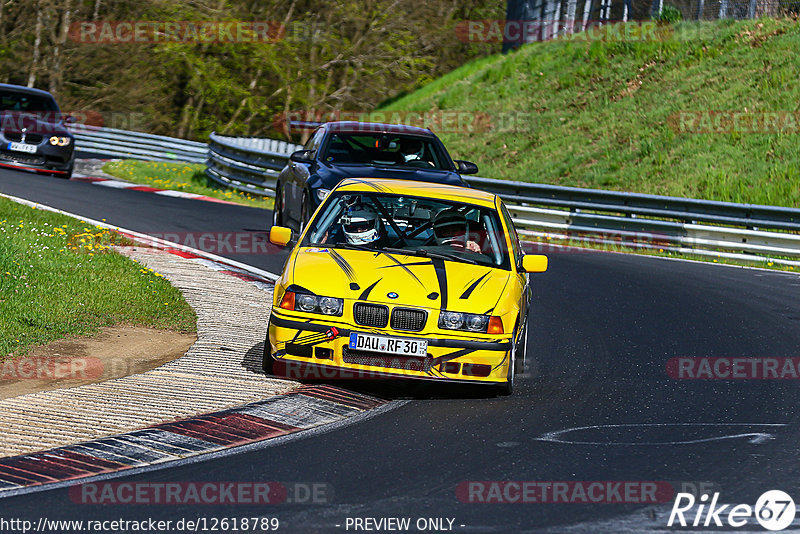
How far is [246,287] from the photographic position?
12.2 metres

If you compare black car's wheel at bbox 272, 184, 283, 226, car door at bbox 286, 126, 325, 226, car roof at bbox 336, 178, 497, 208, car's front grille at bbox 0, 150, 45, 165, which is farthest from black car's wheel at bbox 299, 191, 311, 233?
car's front grille at bbox 0, 150, 45, 165

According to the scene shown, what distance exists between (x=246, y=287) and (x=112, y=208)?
708 centimetres

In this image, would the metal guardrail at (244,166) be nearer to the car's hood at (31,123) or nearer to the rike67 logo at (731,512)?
the car's hood at (31,123)

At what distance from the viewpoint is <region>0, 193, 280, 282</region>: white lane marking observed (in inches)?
527

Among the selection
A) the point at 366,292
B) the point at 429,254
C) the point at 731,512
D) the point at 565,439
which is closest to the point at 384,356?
the point at 366,292

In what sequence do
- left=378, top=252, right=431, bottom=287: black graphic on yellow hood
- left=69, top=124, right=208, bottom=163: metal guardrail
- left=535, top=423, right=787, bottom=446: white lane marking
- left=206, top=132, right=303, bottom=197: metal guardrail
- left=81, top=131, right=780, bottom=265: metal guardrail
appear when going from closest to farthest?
1. left=535, top=423, right=787, bottom=446: white lane marking
2. left=378, top=252, right=431, bottom=287: black graphic on yellow hood
3. left=81, top=131, right=780, bottom=265: metal guardrail
4. left=206, top=132, right=303, bottom=197: metal guardrail
5. left=69, top=124, right=208, bottom=163: metal guardrail

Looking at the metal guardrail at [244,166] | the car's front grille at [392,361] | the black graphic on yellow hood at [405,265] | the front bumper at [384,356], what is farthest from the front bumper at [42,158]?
the car's front grille at [392,361]

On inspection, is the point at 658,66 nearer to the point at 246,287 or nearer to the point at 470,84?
the point at 470,84

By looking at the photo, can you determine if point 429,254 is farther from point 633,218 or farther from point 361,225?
point 633,218

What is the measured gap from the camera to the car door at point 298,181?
13953mm

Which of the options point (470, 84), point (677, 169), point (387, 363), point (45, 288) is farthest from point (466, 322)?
point (470, 84)

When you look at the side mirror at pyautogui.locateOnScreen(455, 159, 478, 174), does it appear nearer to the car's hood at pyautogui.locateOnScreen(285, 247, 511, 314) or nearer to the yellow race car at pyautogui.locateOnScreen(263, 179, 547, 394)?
the yellow race car at pyautogui.locateOnScreen(263, 179, 547, 394)

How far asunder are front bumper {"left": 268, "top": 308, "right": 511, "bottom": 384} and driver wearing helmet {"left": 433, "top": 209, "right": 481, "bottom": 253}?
4.34ft

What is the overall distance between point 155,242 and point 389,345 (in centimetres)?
815
